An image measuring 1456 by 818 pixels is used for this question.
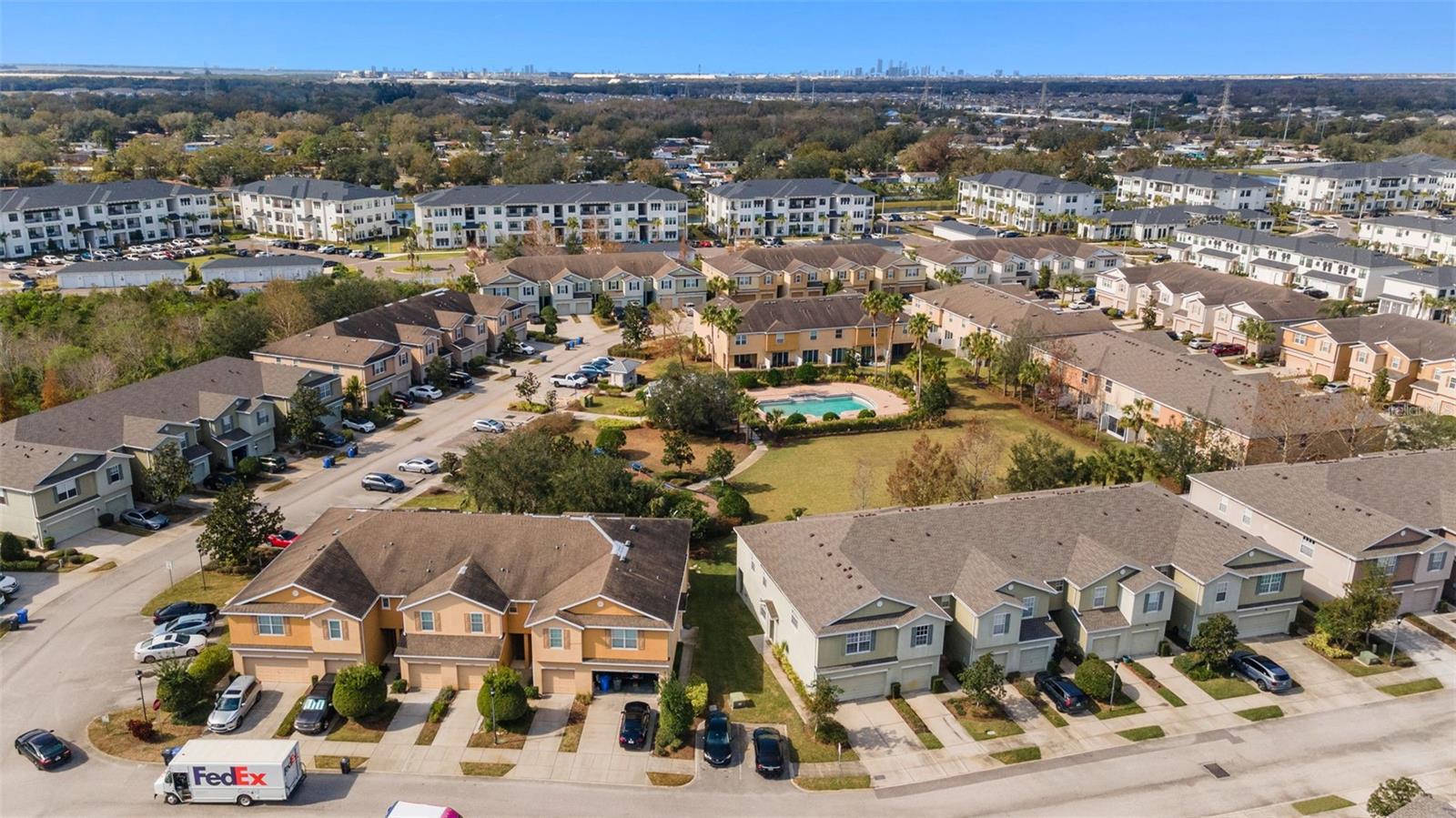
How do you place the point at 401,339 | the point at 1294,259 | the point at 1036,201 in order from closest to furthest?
1. the point at 401,339
2. the point at 1294,259
3. the point at 1036,201

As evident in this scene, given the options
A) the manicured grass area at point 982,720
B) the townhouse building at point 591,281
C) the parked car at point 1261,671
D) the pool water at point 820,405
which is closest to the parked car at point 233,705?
the manicured grass area at point 982,720

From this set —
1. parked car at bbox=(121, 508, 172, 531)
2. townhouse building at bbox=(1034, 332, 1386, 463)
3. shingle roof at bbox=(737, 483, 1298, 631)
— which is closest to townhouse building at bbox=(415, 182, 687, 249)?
townhouse building at bbox=(1034, 332, 1386, 463)

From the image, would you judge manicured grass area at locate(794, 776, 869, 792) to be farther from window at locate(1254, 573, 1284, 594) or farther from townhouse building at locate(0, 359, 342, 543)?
townhouse building at locate(0, 359, 342, 543)

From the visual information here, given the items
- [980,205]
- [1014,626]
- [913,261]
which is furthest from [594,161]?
[1014,626]

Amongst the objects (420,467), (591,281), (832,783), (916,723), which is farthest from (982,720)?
(591,281)

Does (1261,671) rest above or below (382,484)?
below

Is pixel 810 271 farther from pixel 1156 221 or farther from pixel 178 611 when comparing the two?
pixel 178 611

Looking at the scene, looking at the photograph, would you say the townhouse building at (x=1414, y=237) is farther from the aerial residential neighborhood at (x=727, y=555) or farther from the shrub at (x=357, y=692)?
the shrub at (x=357, y=692)
